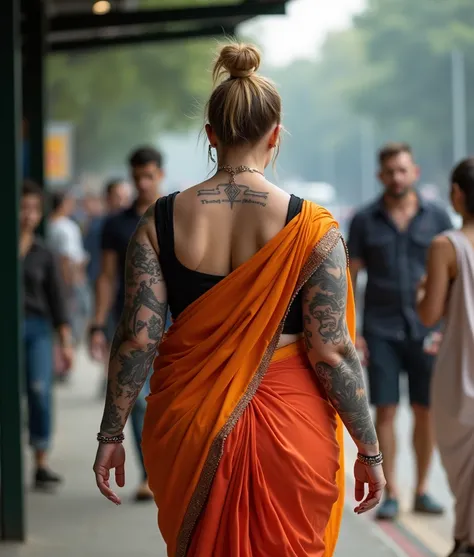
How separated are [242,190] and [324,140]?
117 ft

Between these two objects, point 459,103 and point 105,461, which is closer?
point 105,461

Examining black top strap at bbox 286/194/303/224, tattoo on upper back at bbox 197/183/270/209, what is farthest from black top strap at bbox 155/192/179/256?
black top strap at bbox 286/194/303/224

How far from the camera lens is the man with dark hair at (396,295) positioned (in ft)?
22.4

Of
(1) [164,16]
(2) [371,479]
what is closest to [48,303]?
(1) [164,16]

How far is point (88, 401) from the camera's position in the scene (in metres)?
12.1

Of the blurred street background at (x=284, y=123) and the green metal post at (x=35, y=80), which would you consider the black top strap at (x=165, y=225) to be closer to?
the blurred street background at (x=284, y=123)

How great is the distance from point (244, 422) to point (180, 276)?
0.50 m

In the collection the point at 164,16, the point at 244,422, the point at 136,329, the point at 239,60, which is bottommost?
the point at 244,422

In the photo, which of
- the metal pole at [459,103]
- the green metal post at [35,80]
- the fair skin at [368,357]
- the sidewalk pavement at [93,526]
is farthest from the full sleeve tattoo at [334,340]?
the metal pole at [459,103]

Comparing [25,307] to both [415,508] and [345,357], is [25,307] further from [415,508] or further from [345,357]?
[345,357]

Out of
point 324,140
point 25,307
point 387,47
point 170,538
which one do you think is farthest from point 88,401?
point 324,140

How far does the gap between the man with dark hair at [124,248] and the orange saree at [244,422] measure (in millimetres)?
3383

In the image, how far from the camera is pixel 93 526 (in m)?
6.61

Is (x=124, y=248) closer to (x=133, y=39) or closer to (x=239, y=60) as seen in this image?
(x=239, y=60)
